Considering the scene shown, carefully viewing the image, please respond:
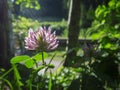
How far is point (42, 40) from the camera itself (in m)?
1.04

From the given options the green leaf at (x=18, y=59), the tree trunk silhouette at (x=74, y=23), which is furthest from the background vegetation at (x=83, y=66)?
the tree trunk silhouette at (x=74, y=23)

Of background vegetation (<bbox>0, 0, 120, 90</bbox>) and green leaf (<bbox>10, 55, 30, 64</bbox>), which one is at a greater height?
green leaf (<bbox>10, 55, 30, 64</bbox>)

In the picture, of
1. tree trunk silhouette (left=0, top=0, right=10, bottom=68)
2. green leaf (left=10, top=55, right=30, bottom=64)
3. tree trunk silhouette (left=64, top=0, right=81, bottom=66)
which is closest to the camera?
green leaf (left=10, top=55, right=30, bottom=64)

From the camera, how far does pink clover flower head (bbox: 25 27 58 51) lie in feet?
3.41

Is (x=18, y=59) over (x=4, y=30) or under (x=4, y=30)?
over

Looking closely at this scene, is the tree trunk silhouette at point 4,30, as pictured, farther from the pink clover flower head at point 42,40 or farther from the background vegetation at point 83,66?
the pink clover flower head at point 42,40

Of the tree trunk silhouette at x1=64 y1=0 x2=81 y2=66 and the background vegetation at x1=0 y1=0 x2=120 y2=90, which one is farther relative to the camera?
the tree trunk silhouette at x1=64 y1=0 x2=81 y2=66

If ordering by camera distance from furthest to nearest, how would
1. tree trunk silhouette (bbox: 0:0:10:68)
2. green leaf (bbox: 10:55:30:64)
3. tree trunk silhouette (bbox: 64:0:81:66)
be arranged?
tree trunk silhouette (bbox: 0:0:10:68) < tree trunk silhouette (bbox: 64:0:81:66) < green leaf (bbox: 10:55:30:64)

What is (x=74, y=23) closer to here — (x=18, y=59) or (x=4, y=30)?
(x=18, y=59)

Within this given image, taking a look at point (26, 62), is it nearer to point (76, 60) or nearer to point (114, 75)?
point (76, 60)

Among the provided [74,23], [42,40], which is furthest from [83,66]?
[74,23]

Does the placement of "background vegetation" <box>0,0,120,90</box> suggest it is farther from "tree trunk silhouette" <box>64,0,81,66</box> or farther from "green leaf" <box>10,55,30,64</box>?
"tree trunk silhouette" <box>64,0,81,66</box>

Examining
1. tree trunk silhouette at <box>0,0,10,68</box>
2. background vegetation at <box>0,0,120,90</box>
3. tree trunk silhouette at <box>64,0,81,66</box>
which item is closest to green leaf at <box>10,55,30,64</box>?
background vegetation at <box>0,0,120,90</box>

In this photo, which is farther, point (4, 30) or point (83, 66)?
point (4, 30)
